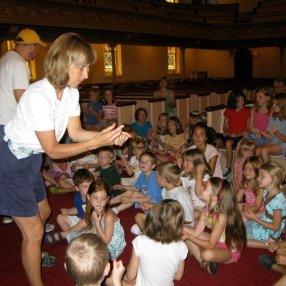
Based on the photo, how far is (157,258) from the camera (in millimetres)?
2506

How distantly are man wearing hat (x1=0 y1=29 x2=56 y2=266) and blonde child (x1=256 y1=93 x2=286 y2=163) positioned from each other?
10.9ft

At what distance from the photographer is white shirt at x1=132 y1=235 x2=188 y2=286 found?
2512mm

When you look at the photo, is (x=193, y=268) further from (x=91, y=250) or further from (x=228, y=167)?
(x=228, y=167)

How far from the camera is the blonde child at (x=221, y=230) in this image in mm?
3172

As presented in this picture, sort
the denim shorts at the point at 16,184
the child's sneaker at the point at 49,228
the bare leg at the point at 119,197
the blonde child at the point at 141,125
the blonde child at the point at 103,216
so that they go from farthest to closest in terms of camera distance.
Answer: the blonde child at the point at 141,125
the bare leg at the point at 119,197
the child's sneaker at the point at 49,228
the blonde child at the point at 103,216
the denim shorts at the point at 16,184

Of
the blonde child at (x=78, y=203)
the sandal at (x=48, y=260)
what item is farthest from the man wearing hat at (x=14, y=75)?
the sandal at (x=48, y=260)

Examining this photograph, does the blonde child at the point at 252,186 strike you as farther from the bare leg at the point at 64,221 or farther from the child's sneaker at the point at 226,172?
the bare leg at the point at 64,221

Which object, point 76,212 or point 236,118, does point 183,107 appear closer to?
point 236,118

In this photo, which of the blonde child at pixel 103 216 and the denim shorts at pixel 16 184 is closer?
the denim shorts at pixel 16 184

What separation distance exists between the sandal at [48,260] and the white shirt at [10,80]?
128 cm

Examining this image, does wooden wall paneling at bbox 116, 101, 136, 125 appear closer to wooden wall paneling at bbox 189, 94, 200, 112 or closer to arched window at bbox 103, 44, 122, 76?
wooden wall paneling at bbox 189, 94, 200, 112

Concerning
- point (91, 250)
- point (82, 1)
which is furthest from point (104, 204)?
point (82, 1)

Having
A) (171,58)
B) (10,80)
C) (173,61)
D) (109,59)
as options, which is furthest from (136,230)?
(173,61)

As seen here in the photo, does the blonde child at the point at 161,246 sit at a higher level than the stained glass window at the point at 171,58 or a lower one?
lower
